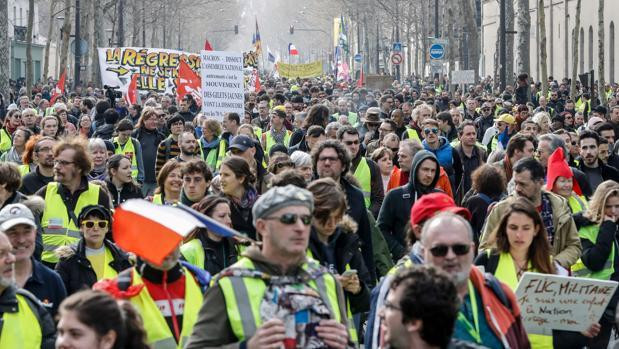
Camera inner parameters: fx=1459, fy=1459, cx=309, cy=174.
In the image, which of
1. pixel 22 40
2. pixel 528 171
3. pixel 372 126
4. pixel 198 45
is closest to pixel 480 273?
pixel 528 171

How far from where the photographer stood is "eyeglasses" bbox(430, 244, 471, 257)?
18.3 feet

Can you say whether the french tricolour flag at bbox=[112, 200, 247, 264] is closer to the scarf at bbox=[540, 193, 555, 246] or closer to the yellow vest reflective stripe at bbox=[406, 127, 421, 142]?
the scarf at bbox=[540, 193, 555, 246]

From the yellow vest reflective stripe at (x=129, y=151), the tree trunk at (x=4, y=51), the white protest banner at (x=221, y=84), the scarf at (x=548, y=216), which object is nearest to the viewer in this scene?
the scarf at (x=548, y=216)

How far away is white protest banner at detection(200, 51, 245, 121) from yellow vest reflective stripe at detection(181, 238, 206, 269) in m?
12.9

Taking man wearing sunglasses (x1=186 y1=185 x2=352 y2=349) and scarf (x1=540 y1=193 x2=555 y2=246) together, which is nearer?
man wearing sunglasses (x1=186 y1=185 x2=352 y2=349)

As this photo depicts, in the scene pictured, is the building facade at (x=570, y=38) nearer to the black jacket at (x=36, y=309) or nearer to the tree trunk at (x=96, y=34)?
the tree trunk at (x=96, y=34)

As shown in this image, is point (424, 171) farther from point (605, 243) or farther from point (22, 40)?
point (22, 40)

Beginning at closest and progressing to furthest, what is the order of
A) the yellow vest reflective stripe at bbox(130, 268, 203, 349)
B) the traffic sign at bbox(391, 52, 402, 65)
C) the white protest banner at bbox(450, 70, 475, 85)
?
the yellow vest reflective stripe at bbox(130, 268, 203, 349), the white protest banner at bbox(450, 70, 475, 85), the traffic sign at bbox(391, 52, 402, 65)

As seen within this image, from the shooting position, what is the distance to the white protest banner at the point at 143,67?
99.8 feet

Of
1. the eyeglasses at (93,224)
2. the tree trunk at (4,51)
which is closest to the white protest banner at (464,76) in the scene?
the tree trunk at (4,51)

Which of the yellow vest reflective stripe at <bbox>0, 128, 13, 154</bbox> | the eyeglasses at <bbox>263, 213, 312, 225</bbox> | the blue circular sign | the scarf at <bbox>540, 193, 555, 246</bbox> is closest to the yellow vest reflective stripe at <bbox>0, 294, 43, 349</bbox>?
the eyeglasses at <bbox>263, 213, 312, 225</bbox>

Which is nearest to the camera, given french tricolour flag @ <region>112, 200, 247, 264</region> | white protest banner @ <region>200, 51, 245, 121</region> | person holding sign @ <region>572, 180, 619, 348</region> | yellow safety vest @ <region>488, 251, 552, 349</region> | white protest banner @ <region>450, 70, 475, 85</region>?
french tricolour flag @ <region>112, 200, 247, 264</region>

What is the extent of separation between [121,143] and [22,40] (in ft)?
214

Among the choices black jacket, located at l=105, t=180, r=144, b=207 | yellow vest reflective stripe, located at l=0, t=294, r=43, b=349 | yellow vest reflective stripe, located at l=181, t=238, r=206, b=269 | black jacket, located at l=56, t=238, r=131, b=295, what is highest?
black jacket, located at l=105, t=180, r=144, b=207
